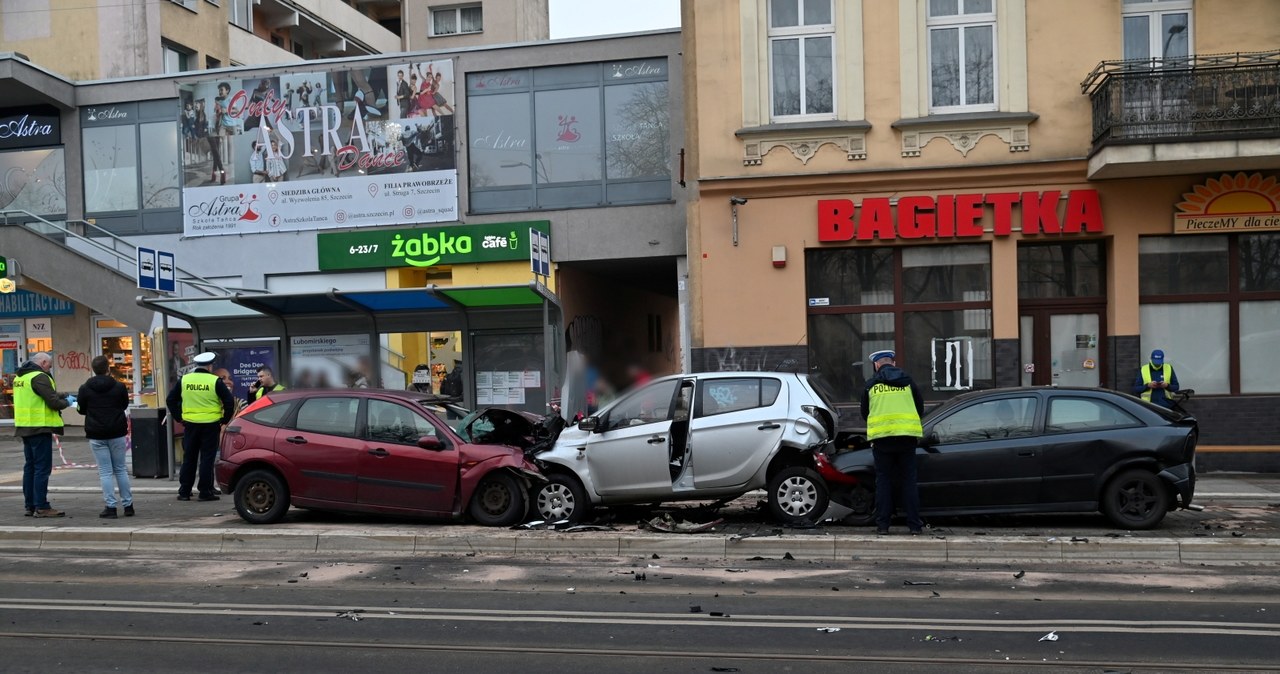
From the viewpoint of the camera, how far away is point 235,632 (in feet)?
23.3

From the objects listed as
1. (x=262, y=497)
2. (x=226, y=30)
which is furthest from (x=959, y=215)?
(x=226, y=30)

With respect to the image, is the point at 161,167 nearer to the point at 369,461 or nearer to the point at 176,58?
the point at 176,58

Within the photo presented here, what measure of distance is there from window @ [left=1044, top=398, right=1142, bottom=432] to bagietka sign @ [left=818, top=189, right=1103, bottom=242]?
5.74 meters

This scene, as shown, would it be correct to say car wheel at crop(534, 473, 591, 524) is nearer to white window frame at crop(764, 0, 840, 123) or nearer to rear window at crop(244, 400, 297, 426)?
rear window at crop(244, 400, 297, 426)

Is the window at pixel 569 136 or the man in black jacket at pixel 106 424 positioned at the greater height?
the window at pixel 569 136

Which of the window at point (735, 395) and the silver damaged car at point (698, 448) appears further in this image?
the window at point (735, 395)

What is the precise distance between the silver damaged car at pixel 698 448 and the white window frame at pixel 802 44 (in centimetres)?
633

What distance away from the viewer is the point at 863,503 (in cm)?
1060

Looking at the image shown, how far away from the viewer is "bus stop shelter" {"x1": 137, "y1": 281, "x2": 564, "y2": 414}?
1536 centimetres

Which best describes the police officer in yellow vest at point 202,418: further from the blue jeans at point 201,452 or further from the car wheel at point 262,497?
the car wheel at point 262,497

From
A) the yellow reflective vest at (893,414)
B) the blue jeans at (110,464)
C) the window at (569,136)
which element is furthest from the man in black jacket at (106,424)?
the window at (569,136)

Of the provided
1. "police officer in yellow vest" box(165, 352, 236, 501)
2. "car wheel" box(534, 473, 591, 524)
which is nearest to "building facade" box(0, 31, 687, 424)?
"police officer in yellow vest" box(165, 352, 236, 501)

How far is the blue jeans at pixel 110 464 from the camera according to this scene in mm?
11641

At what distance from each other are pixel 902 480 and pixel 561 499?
11.0ft
